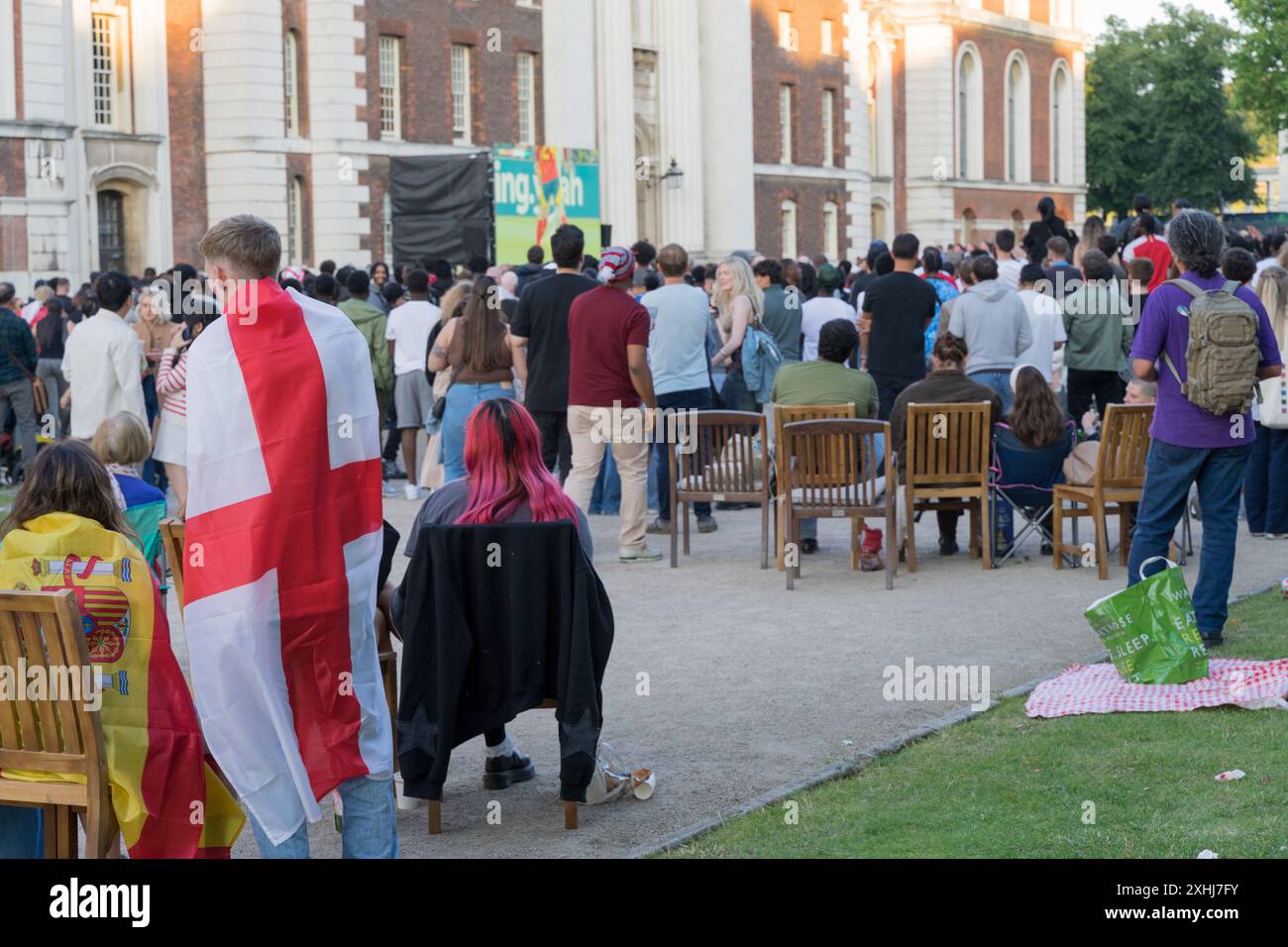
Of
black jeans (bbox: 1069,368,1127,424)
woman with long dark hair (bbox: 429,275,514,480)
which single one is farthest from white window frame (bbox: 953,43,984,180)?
woman with long dark hair (bbox: 429,275,514,480)

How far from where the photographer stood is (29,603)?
4977mm

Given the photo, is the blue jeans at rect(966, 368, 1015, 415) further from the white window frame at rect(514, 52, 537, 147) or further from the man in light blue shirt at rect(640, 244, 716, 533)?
the white window frame at rect(514, 52, 537, 147)

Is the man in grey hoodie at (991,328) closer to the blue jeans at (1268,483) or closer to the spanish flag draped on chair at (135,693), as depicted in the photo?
the blue jeans at (1268,483)

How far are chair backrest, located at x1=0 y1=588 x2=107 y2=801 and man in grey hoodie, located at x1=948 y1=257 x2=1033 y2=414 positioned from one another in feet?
29.3

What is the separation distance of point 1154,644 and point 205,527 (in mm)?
4711

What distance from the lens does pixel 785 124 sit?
49.4 meters

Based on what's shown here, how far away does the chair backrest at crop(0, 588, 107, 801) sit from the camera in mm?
4980

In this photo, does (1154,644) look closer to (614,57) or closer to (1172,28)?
(614,57)

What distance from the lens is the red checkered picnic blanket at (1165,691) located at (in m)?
7.55

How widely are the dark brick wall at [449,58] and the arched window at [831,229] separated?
14.2 meters

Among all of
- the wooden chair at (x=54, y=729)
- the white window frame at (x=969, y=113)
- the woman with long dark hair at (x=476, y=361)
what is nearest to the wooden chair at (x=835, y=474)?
the woman with long dark hair at (x=476, y=361)

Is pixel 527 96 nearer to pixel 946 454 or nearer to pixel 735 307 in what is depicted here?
pixel 735 307

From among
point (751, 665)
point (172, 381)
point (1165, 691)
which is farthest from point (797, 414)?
point (1165, 691)
